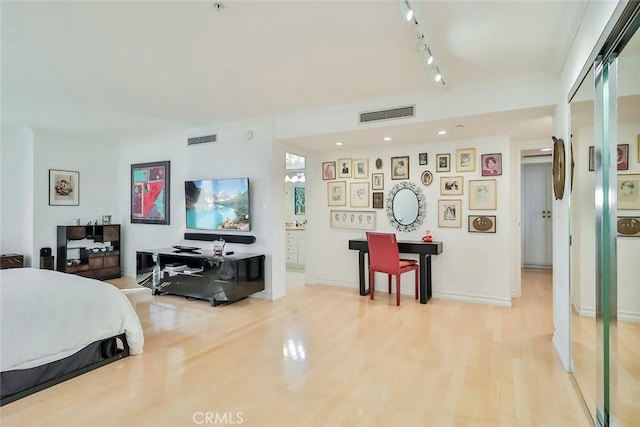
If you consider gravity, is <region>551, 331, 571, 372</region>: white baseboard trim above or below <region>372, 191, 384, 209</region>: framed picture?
below

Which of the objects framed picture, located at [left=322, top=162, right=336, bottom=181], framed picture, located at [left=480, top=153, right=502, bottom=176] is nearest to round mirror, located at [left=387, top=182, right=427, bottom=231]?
framed picture, located at [left=480, top=153, right=502, bottom=176]

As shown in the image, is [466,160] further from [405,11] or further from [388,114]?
[405,11]

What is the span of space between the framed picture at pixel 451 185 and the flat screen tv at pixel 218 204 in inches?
106

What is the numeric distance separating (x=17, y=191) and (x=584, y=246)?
711 centimetres

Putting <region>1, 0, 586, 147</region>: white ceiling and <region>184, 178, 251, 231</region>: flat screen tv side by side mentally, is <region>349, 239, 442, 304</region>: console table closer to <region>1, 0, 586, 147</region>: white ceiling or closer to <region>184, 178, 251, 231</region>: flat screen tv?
<region>1, 0, 586, 147</region>: white ceiling

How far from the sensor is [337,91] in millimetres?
3631

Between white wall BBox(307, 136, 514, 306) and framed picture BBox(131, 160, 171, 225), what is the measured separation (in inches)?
98.7

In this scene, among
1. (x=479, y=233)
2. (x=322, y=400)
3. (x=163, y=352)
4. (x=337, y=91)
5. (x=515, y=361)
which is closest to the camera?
(x=322, y=400)

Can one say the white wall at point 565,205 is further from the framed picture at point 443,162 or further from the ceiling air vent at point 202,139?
the ceiling air vent at point 202,139

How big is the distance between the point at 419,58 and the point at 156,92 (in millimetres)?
2689

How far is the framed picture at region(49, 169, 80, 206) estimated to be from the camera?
17.9 feet

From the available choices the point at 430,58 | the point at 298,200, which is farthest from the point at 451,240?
the point at 298,200

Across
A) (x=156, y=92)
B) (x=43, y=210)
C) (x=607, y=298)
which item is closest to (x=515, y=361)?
(x=607, y=298)

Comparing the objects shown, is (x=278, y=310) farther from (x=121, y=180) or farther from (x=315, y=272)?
(x=121, y=180)
